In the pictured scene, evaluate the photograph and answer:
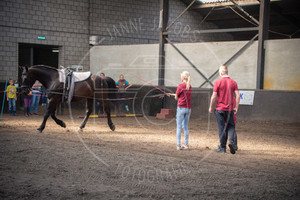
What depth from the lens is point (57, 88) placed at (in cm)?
1042

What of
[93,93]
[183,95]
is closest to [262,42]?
[93,93]

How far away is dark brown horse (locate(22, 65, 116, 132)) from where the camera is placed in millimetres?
10344

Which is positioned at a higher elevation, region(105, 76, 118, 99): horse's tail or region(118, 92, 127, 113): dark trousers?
region(105, 76, 118, 99): horse's tail

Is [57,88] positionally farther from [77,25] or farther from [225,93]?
[77,25]

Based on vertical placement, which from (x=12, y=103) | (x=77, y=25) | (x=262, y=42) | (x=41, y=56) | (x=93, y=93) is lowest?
(x=12, y=103)

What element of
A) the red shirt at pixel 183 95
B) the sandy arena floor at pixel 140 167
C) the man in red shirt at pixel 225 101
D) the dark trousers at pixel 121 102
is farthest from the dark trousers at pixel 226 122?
the dark trousers at pixel 121 102

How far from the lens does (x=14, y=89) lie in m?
14.9

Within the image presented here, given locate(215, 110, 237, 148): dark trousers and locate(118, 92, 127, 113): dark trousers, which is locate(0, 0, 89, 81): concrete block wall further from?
locate(215, 110, 237, 148): dark trousers

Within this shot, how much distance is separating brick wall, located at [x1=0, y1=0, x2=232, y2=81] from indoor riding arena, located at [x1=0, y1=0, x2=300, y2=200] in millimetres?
54

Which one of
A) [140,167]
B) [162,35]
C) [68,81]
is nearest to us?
[140,167]

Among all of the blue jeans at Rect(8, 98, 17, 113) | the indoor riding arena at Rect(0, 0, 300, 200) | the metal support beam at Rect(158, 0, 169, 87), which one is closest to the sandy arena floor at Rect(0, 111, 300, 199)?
the indoor riding arena at Rect(0, 0, 300, 200)

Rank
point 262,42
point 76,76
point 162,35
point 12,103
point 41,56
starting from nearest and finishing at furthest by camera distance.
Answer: point 76,76 → point 262,42 → point 12,103 → point 162,35 → point 41,56

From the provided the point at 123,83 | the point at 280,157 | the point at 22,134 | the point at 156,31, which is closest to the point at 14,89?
the point at 123,83

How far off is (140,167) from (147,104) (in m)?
10.4
